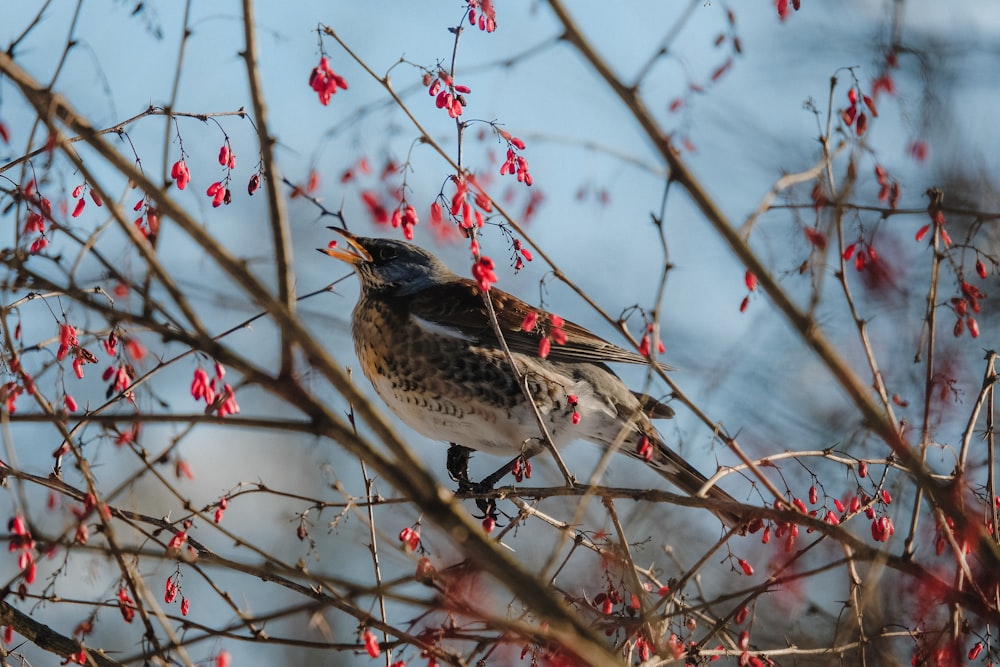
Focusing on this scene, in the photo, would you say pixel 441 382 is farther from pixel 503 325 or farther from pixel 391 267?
pixel 391 267

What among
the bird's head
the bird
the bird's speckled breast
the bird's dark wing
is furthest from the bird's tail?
A: the bird's head

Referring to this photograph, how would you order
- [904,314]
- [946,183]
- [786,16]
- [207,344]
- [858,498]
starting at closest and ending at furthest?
[207,344], [786,16], [858,498], [904,314], [946,183]

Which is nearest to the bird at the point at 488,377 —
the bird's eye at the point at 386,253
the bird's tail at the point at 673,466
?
the bird's tail at the point at 673,466

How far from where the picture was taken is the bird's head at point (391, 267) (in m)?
5.01

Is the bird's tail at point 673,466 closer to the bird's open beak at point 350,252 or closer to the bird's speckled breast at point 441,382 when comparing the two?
the bird's speckled breast at point 441,382

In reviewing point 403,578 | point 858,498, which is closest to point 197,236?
point 403,578

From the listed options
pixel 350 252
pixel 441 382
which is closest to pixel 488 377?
pixel 441 382

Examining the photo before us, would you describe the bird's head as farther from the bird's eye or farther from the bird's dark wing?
the bird's dark wing

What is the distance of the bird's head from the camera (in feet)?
16.4

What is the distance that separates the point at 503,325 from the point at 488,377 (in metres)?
0.24

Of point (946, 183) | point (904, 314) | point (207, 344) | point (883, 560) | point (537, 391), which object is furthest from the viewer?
point (946, 183)

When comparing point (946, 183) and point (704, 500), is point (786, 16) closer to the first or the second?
point (704, 500)

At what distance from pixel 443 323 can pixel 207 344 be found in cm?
302

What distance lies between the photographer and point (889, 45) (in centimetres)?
283
